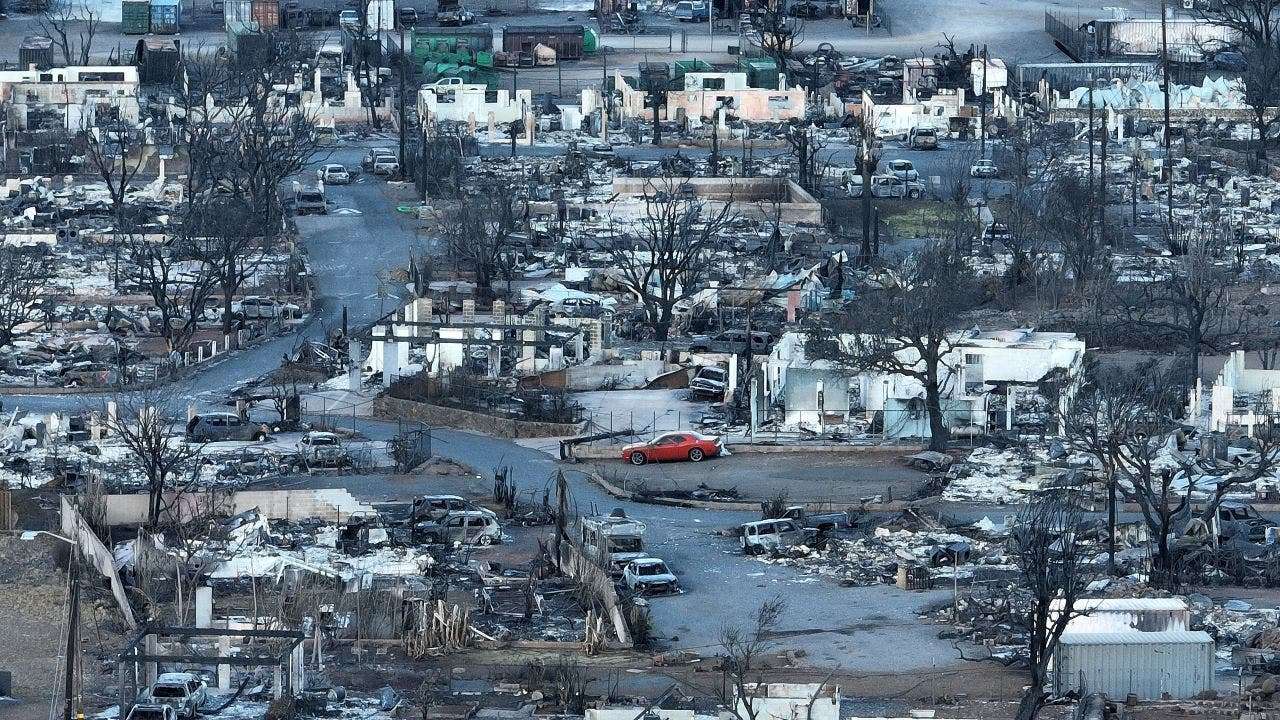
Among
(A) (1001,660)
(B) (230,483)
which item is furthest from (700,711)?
(B) (230,483)

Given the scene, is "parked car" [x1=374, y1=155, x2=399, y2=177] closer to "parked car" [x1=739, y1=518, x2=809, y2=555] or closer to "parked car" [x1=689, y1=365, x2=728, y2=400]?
"parked car" [x1=689, y1=365, x2=728, y2=400]

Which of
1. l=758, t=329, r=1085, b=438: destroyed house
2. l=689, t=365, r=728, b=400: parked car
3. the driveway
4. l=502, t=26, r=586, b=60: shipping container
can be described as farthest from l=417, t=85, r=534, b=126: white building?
the driveway

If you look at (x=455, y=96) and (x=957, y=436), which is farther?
(x=455, y=96)

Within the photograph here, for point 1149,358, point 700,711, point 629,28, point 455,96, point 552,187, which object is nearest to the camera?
point 700,711

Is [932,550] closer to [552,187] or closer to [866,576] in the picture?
[866,576]

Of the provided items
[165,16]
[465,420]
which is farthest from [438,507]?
[165,16]

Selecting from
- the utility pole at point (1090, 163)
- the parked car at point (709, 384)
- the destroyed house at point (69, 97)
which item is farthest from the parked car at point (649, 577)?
the destroyed house at point (69, 97)

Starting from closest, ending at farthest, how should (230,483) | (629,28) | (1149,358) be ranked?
(230,483) → (1149,358) → (629,28)

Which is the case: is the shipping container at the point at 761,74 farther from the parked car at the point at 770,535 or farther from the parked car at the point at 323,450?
the parked car at the point at 770,535
